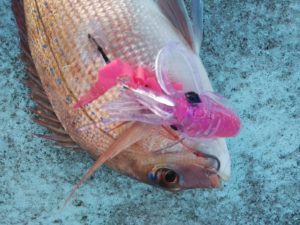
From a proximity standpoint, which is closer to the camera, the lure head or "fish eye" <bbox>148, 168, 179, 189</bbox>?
the lure head

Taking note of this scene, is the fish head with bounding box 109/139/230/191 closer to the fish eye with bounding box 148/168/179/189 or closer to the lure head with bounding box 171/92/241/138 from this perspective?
the fish eye with bounding box 148/168/179/189

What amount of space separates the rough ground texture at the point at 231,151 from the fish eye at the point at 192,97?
63 centimetres

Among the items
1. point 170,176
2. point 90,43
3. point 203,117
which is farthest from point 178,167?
point 90,43

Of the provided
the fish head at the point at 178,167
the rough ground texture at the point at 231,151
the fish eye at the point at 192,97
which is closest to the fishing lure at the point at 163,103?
the fish eye at the point at 192,97

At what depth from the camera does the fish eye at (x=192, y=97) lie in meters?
1.39

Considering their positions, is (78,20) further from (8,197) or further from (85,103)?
(8,197)

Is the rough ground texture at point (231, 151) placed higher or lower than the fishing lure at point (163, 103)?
lower

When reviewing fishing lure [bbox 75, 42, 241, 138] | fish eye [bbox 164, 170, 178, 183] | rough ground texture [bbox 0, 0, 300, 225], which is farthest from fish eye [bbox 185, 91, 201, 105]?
rough ground texture [bbox 0, 0, 300, 225]

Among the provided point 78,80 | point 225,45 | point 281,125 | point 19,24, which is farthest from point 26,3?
point 281,125

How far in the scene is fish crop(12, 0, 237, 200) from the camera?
1.52m

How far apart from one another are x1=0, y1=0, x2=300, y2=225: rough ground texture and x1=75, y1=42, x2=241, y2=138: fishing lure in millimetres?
609

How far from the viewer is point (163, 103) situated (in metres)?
1.37

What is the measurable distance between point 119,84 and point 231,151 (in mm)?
788

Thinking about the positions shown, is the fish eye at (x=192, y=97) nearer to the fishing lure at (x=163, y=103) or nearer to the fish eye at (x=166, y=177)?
the fishing lure at (x=163, y=103)
